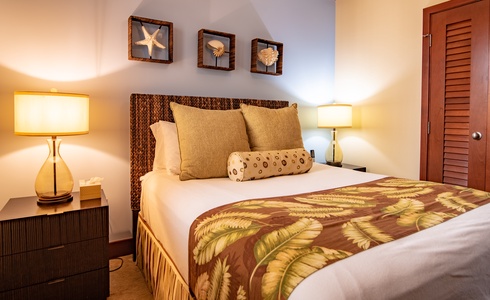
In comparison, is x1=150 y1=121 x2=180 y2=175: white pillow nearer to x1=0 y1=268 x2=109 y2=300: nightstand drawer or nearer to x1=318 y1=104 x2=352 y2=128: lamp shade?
x1=0 y1=268 x2=109 y2=300: nightstand drawer

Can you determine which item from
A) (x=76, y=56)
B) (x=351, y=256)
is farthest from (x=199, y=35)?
(x=351, y=256)

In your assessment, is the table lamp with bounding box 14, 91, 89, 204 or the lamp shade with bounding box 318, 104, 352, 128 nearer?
the table lamp with bounding box 14, 91, 89, 204

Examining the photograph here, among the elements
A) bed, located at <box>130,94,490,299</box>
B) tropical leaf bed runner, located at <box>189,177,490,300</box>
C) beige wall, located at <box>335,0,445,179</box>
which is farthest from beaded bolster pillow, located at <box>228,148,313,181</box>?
beige wall, located at <box>335,0,445,179</box>

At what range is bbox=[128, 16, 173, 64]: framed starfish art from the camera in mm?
2332

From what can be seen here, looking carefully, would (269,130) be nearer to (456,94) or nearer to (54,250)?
(54,250)

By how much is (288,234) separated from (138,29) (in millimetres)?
2091

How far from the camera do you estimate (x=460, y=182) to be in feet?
8.59

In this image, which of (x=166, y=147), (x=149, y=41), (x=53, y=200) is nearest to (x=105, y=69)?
(x=149, y=41)

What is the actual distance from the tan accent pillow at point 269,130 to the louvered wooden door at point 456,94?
130 cm

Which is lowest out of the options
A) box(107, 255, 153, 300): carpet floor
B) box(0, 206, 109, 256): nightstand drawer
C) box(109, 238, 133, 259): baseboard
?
box(107, 255, 153, 300): carpet floor

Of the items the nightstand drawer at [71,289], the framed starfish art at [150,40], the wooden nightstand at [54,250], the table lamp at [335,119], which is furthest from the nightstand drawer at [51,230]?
the table lamp at [335,119]

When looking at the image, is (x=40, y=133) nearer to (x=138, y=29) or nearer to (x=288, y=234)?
(x=138, y=29)

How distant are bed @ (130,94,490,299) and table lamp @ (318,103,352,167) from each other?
0.81m

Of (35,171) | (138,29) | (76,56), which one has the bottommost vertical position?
(35,171)
